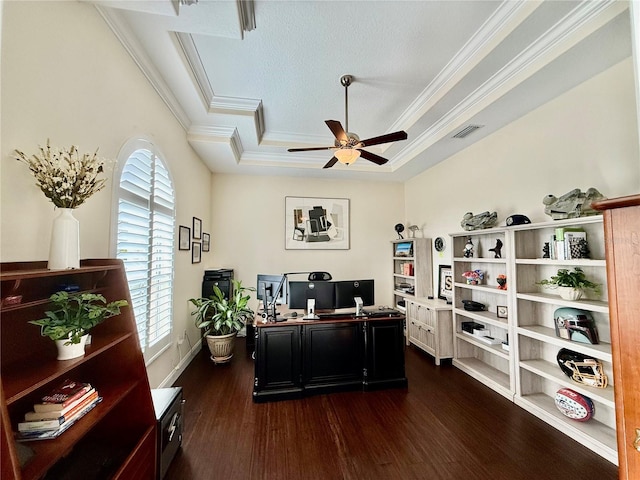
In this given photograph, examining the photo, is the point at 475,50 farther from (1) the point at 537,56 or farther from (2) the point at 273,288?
(2) the point at 273,288

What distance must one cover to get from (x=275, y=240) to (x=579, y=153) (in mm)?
4354

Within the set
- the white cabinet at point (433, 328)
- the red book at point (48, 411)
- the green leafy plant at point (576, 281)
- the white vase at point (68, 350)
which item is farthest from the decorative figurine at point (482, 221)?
the red book at point (48, 411)

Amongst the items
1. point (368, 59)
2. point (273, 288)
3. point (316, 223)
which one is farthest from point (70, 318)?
point (316, 223)

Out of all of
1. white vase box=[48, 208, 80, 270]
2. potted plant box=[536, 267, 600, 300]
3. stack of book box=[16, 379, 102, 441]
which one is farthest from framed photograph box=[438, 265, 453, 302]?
white vase box=[48, 208, 80, 270]

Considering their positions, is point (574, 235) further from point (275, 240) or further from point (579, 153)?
point (275, 240)

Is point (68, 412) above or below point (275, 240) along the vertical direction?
below

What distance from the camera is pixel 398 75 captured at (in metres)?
2.87

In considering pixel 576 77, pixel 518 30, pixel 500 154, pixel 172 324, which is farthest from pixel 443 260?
pixel 172 324

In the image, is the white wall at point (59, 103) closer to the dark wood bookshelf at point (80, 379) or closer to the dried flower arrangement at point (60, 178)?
the dried flower arrangement at point (60, 178)

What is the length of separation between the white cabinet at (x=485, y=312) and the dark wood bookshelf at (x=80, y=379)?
3342 mm

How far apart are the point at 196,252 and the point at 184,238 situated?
2.04 feet

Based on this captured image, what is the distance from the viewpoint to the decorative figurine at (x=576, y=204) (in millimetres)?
2248

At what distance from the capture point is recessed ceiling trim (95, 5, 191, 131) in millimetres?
1897

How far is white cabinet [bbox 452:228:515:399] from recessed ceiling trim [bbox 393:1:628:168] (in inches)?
54.1
